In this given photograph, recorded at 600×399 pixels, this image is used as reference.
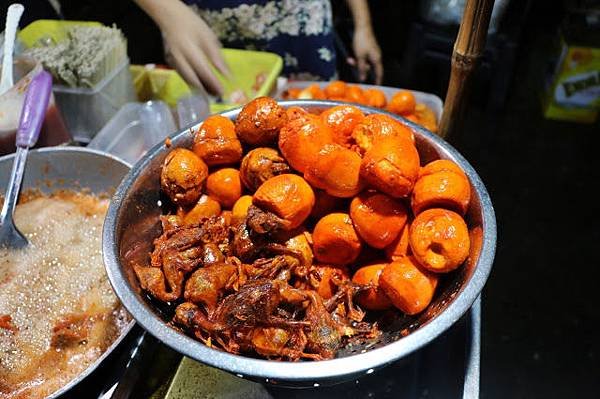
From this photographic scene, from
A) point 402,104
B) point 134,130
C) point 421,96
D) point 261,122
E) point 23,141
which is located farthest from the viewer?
point 421,96

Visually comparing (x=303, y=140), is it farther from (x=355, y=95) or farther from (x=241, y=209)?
(x=355, y=95)

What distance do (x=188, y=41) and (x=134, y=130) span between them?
1.62 ft

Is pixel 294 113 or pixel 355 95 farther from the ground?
pixel 294 113

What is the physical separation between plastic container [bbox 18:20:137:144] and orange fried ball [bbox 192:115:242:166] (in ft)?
3.05

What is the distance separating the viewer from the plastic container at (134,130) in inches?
72.4

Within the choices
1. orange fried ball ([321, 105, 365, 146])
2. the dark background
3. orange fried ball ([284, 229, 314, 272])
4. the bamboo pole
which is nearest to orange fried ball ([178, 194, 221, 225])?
orange fried ball ([284, 229, 314, 272])

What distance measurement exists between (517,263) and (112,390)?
2194mm

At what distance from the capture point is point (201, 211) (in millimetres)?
1169

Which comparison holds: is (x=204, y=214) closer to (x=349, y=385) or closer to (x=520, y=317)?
(x=349, y=385)

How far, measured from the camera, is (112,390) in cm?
110

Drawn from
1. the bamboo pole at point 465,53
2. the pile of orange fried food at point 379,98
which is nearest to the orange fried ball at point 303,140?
the bamboo pole at point 465,53

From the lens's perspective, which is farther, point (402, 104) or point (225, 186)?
point (402, 104)

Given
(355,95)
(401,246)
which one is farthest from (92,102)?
(401,246)

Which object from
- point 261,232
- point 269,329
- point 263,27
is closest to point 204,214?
point 261,232
